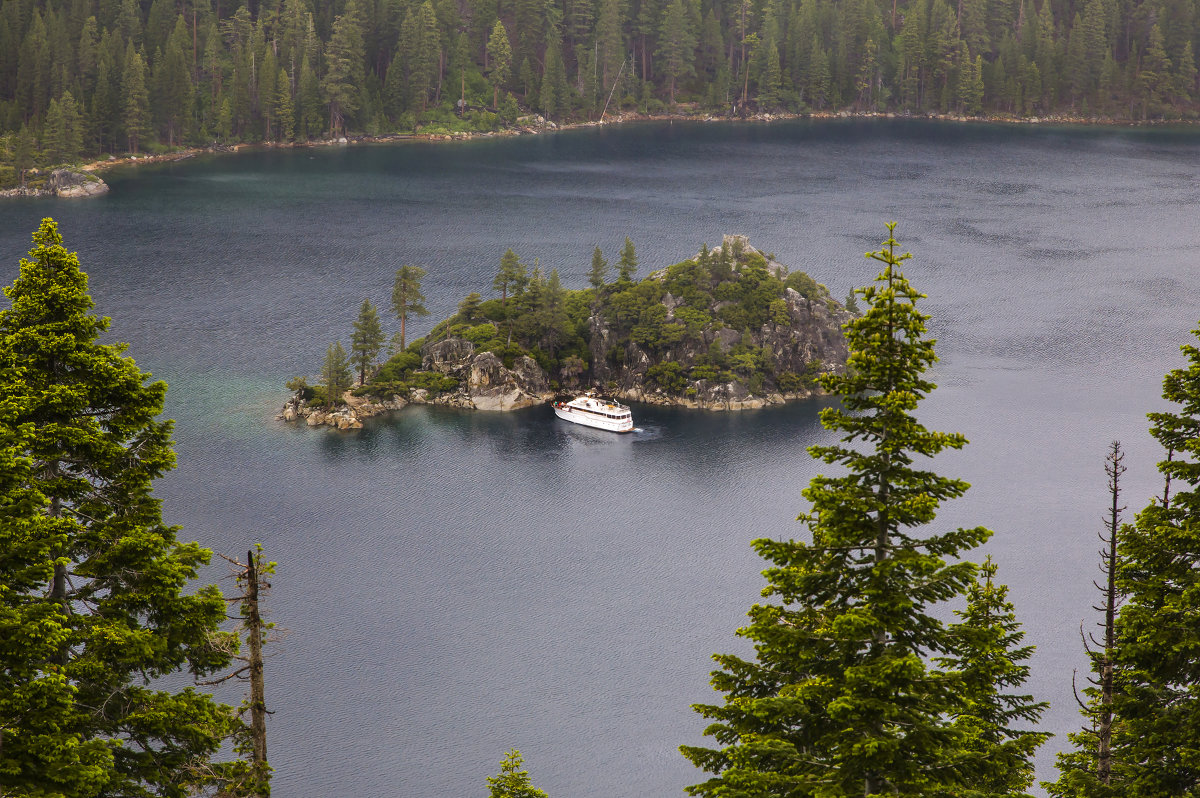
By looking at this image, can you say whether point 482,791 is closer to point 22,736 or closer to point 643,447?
point 22,736

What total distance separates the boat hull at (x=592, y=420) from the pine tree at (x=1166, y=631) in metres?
93.2

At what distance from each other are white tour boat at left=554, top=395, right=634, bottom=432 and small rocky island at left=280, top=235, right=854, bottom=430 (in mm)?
5208

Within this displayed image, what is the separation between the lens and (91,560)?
33.3m

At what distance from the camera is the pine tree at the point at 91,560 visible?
31.4 m

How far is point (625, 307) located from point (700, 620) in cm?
5078

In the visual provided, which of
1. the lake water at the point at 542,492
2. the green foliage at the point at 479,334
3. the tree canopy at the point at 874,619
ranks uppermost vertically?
the tree canopy at the point at 874,619

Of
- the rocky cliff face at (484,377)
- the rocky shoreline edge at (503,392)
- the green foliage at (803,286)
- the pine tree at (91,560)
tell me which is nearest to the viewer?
the pine tree at (91,560)

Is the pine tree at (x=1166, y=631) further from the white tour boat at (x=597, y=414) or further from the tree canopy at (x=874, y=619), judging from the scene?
the white tour boat at (x=597, y=414)

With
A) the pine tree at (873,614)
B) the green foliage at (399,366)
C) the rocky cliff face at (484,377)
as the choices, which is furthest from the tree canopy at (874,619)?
the green foliage at (399,366)

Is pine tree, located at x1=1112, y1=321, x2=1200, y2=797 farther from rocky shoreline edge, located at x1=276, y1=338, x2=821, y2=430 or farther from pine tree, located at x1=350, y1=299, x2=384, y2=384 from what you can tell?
pine tree, located at x1=350, y1=299, x2=384, y2=384

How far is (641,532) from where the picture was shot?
105 m

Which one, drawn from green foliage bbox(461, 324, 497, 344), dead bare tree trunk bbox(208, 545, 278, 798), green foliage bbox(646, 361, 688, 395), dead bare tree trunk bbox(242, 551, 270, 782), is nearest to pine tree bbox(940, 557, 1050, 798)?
dead bare tree trunk bbox(242, 551, 270, 782)

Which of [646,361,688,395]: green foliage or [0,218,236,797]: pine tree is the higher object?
[0,218,236,797]: pine tree

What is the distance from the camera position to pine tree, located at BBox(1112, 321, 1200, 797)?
31.9 metres
